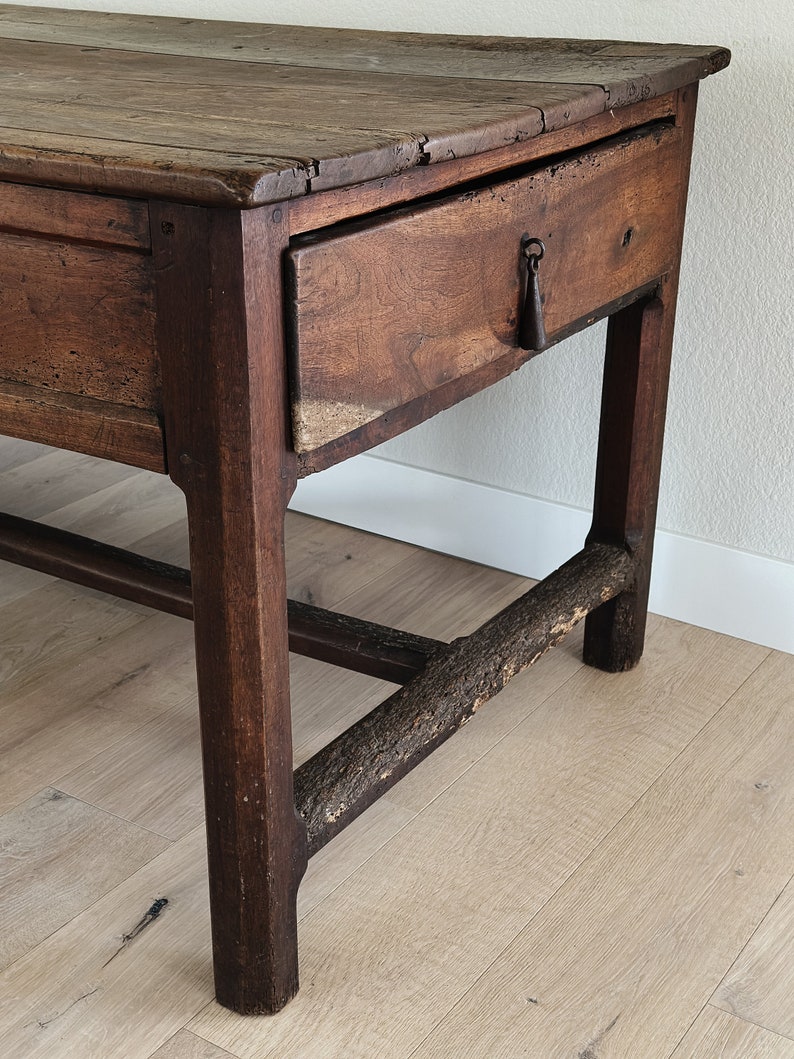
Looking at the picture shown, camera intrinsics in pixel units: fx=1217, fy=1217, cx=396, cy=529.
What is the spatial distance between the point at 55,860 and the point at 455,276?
67 cm

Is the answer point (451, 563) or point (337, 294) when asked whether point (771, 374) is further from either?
point (337, 294)

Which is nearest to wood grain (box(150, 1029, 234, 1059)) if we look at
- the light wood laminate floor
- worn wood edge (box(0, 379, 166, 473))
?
the light wood laminate floor

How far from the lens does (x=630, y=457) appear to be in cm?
136

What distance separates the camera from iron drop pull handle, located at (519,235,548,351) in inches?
39.0

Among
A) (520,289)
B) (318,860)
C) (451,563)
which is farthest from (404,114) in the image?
(451,563)

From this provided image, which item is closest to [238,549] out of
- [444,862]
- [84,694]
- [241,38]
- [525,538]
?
[444,862]

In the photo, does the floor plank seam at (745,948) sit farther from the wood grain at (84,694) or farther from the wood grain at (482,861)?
the wood grain at (84,694)

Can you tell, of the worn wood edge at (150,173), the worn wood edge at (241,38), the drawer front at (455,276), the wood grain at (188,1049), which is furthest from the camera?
the worn wood edge at (241,38)

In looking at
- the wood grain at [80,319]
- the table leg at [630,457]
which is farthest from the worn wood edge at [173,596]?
the wood grain at [80,319]

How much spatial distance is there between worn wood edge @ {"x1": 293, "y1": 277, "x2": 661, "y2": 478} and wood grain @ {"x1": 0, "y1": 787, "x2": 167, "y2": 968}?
1.46 ft

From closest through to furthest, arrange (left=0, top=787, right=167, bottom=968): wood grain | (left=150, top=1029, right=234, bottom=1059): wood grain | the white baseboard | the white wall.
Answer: (left=150, top=1029, right=234, bottom=1059): wood grain → (left=0, top=787, right=167, bottom=968): wood grain → the white wall → the white baseboard

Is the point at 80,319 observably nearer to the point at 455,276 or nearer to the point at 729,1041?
the point at 455,276

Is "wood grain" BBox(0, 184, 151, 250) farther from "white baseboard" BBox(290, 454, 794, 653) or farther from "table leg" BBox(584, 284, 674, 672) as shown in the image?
"white baseboard" BBox(290, 454, 794, 653)

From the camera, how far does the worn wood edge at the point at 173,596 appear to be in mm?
1259
